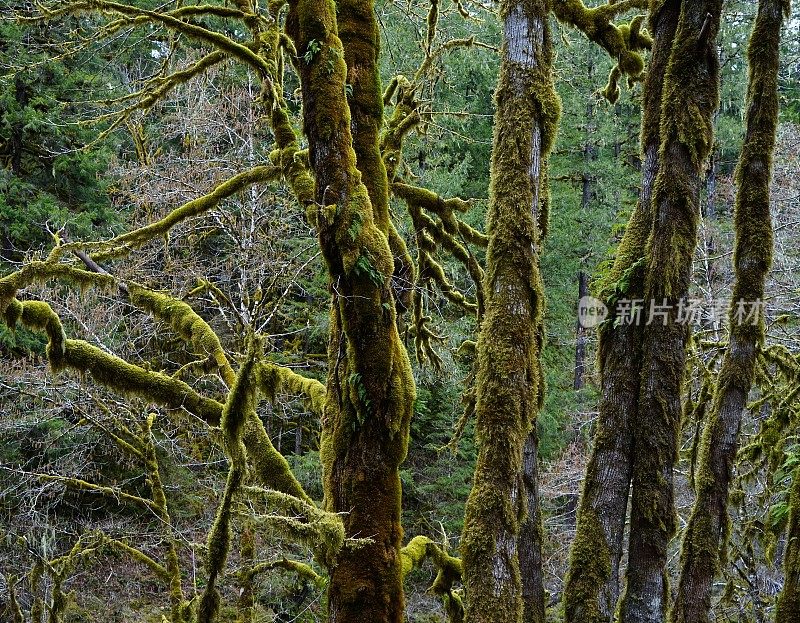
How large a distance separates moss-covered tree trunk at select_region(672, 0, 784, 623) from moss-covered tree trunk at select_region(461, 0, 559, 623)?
2.37 metres

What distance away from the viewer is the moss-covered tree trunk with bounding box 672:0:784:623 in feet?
16.4

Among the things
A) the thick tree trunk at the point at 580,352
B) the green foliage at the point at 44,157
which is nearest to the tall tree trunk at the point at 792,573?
the green foliage at the point at 44,157

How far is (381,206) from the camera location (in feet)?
13.9

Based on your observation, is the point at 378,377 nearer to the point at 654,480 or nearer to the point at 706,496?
the point at 654,480

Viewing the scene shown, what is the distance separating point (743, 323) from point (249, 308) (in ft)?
21.1

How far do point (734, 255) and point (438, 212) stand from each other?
2508 mm

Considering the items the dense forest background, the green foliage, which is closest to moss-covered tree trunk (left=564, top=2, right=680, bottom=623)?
the dense forest background

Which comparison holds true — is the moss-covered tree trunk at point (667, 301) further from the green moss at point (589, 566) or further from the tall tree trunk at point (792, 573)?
the tall tree trunk at point (792, 573)

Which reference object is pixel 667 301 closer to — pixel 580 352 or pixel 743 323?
pixel 743 323

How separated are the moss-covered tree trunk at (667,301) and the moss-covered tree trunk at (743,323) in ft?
3.10

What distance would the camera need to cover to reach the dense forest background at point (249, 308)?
7.33 metres

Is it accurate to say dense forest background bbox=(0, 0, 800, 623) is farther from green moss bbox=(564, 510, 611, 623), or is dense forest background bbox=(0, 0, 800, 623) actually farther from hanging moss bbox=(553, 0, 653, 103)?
green moss bbox=(564, 510, 611, 623)

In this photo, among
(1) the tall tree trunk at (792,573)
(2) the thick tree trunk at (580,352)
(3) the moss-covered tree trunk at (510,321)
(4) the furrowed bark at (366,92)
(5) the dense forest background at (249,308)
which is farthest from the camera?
(2) the thick tree trunk at (580,352)

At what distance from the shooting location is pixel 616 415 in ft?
14.4
